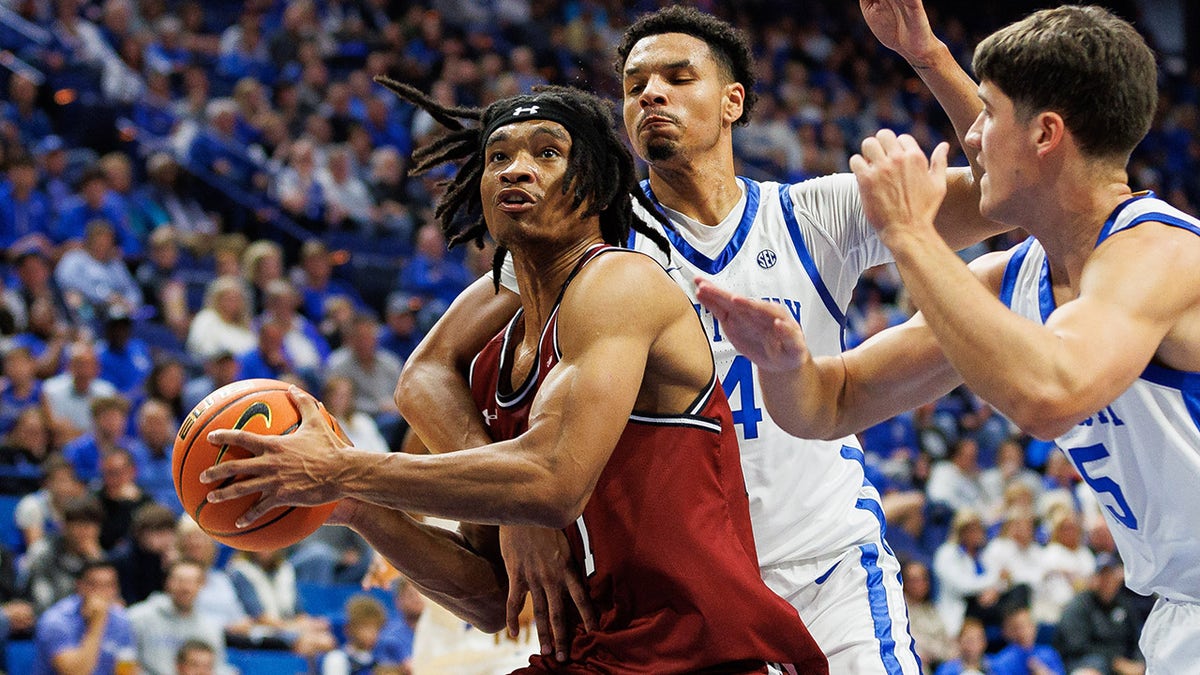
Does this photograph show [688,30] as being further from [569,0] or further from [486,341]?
[569,0]

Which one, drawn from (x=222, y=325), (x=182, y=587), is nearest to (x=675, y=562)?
(x=182, y=587)

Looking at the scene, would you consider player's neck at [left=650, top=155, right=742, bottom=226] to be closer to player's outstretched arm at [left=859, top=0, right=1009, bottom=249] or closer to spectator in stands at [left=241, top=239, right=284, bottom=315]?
player's outstretched arm at [left=859, top=0, right=1009, bottom=249]

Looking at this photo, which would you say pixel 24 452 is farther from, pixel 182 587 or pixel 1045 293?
pixel 1045 293

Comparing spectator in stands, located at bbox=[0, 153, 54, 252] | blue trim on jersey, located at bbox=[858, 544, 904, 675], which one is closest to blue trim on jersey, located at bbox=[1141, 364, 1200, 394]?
blue trim on jersey, located at bbox=[858, 544, 904, 675]

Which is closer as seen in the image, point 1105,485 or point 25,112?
point 1105,485

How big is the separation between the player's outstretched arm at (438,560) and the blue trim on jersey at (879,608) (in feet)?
3.42

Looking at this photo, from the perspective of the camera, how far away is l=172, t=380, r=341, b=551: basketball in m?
3.01

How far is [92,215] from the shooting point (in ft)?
34.5

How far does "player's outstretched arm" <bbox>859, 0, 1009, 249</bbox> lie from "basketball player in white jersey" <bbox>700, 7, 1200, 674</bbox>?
0.79m

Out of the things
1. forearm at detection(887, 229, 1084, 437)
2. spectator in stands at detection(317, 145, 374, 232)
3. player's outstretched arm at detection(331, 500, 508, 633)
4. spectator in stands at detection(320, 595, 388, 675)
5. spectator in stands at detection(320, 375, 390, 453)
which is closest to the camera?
forearm at detection(887, 229, 1084, 437)

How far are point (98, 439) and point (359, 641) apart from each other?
2062 mm

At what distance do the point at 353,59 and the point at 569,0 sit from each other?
372 centimetres

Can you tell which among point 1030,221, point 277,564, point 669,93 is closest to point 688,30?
point 669,93

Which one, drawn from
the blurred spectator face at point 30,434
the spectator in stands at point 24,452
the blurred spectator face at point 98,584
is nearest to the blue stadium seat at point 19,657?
the blurred spectator face at point 98,584
